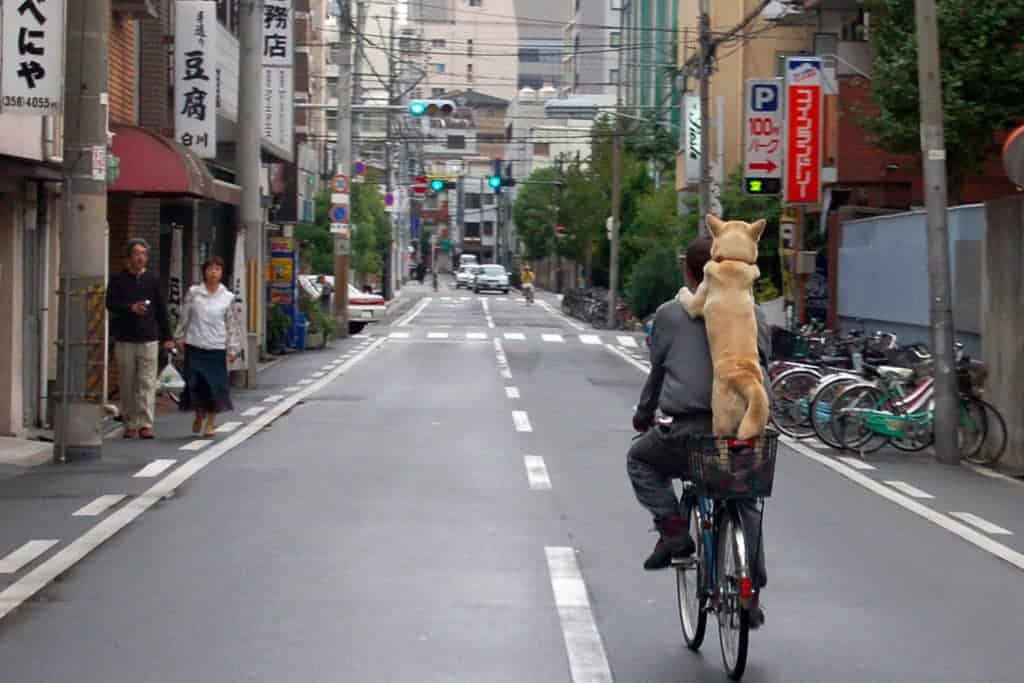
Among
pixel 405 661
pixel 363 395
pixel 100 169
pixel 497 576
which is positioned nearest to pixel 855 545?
pixel 497 576

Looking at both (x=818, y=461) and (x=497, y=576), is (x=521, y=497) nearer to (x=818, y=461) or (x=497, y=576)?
(x=497, y=576)

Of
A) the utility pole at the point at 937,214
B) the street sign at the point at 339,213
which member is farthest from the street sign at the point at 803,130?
the utility pole at the point at 937,214

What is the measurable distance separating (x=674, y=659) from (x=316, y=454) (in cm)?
867

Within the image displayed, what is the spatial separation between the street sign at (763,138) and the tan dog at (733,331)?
2557 centimetres

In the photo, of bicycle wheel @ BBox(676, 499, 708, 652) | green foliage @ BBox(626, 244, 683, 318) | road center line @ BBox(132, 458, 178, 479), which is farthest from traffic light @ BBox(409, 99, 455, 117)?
bicycle wheel @ BBox(676, 499, 708, 652)

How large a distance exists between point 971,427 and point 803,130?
1723cm

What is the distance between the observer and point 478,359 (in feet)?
111

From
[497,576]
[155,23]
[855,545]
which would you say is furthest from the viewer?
[155,23]

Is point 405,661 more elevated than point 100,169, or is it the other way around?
point 100,169

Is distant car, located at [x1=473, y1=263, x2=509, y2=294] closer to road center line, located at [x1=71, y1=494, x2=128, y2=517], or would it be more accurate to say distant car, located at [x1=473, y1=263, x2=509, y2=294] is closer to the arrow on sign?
the arrow on sign

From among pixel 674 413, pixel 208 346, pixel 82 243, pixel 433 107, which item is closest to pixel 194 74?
pixel 208 346

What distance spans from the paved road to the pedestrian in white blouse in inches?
16.7

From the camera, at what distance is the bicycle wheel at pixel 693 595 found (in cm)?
733

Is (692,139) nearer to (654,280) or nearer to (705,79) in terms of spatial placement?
(654,280)
